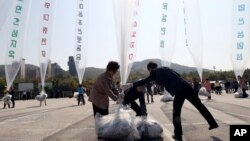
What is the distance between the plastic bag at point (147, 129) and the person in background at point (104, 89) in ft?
2.62

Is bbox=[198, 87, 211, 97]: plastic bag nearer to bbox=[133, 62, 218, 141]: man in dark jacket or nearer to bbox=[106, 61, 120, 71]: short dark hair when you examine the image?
bbox=[133, 62, 218, 141]: man in dark jacket

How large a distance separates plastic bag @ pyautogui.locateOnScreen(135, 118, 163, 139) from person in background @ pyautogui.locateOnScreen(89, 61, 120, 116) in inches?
31.4

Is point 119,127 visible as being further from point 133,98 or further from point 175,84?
point 175,84

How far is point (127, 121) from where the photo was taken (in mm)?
8070

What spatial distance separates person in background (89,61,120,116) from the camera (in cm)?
843

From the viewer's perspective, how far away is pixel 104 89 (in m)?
8.43

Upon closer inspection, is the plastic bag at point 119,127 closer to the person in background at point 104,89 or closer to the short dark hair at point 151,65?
the person in background at point 104,89

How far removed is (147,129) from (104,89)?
131cm

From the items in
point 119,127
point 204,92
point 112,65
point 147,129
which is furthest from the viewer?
point 204,92

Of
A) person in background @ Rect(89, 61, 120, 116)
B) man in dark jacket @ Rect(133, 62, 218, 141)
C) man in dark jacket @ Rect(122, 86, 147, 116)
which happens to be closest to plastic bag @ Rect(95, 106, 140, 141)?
person in background @ Rect(89, 61, 120, 116)

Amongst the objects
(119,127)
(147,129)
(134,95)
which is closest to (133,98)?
(134,95)

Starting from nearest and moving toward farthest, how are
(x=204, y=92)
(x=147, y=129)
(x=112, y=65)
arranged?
(x=112, y=65) → (x=147, y=129) → (x=204, y=92)

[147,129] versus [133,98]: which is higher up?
[133,98]

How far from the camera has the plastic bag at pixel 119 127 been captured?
799cm
